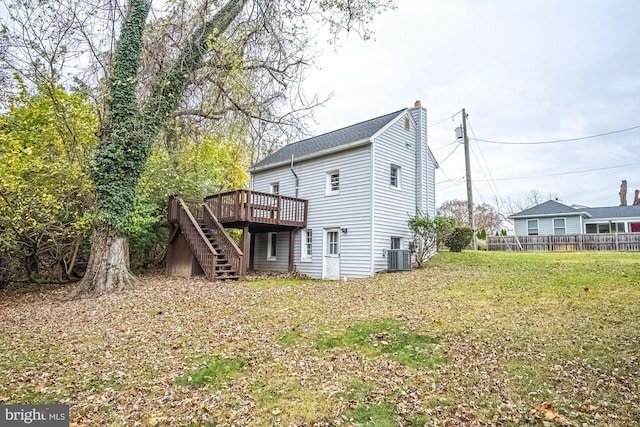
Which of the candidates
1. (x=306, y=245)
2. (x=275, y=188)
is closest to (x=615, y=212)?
(x=306, y=245)

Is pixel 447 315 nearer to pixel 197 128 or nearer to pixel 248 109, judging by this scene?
pixel 248 109

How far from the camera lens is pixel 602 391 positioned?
3516 mm

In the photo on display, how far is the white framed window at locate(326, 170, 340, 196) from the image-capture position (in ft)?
48.4

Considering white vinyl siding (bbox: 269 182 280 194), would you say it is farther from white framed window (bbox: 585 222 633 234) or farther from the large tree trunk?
white framed window (bbox: 585 222 633 234)

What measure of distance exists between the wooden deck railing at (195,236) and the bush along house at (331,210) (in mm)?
35

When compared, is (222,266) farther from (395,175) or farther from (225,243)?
(395,175)

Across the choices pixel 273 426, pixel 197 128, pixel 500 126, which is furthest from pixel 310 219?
pixel 500 126

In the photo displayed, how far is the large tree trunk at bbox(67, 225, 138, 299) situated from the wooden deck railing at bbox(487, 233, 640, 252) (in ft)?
68.7

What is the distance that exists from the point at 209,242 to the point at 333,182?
225 inches

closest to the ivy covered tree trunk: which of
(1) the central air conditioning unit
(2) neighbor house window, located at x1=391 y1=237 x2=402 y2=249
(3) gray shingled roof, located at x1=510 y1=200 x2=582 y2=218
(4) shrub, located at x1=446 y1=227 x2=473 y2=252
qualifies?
(1) the central air conditioning unit

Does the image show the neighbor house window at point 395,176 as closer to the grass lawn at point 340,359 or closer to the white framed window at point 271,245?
the white framed window at point 271,245

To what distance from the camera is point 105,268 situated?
9.98 metres

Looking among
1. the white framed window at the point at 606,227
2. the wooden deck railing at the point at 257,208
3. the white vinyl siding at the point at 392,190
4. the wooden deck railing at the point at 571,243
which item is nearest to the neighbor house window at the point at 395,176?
the white vinyl siding at the point at 392,190

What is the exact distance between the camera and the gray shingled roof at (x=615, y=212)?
25438mm
